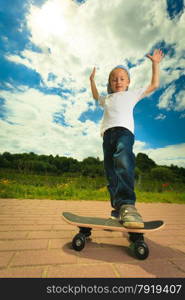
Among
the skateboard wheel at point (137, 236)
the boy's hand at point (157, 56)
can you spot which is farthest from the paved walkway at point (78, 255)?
the boy's hand at point (157, 56)

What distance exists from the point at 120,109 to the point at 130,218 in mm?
1115

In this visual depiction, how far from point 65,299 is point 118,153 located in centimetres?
113

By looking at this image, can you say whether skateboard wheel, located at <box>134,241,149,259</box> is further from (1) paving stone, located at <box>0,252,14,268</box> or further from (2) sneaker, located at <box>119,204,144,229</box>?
(1) paving stone, located at <box>0,252,14,268</box>

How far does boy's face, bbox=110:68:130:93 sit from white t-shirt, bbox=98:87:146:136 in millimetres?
111

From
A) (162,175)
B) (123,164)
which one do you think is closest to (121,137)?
(123,164)

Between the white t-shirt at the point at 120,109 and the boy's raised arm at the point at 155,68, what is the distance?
76mm

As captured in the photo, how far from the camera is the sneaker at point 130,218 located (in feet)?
4.67

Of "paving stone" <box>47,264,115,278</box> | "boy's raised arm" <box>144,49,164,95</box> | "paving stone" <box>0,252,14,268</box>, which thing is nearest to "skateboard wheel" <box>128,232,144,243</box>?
"paving stone" <box>47,264,115,278</box>

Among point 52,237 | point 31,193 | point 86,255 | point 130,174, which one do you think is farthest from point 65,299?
point 31,193

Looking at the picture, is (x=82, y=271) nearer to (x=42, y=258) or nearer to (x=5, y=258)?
(x=42, y=258)

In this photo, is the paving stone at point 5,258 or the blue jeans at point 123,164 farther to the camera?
the blue jeans at point 123,164

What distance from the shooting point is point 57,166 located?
32.8 m

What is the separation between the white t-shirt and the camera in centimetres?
197

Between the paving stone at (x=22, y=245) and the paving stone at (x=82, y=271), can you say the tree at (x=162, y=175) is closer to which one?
the paving stone at (x=22, y=245)
